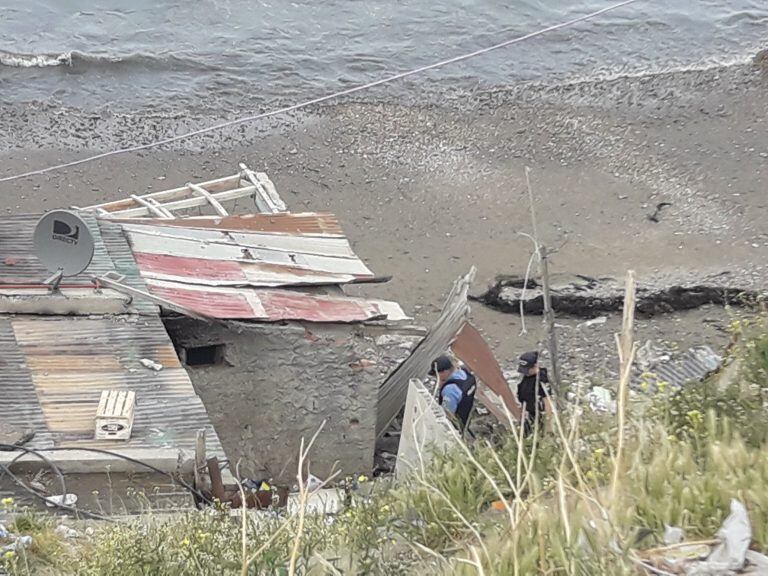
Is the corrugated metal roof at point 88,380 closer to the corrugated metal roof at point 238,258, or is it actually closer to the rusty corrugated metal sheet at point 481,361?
the corrugated metal roof at point 238,258

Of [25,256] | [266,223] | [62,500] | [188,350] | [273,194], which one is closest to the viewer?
[62,500]

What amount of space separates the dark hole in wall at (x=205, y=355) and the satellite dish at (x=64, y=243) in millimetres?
1748

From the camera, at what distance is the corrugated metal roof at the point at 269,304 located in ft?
33.7

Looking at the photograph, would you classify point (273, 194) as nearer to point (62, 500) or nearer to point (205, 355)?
point (205, 355)

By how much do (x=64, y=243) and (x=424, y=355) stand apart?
14.3ft

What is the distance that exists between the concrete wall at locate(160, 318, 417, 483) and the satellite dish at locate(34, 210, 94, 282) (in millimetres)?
1408

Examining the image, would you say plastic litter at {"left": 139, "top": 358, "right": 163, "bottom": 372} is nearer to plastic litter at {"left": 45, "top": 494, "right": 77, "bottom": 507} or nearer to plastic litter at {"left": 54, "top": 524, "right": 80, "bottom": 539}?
plastic litter at {"left": 45, "top": 494, "right": 77, "bottom": 507}

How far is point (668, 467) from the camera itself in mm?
5164

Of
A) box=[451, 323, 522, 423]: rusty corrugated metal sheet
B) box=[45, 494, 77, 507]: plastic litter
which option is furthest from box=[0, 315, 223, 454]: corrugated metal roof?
box=[451, 323, 522, 423]: rusty corrugated metal sheet

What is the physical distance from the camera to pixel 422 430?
9.09m

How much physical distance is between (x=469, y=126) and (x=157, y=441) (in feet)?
57.7

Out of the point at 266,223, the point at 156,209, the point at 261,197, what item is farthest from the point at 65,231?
the point at 261,197

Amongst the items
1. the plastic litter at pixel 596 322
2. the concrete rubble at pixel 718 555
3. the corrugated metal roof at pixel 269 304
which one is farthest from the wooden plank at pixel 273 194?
the concrete rubble at pixel 718 555

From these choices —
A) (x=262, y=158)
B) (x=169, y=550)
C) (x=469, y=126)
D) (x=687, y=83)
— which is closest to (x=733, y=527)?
(x=169, y=550)
